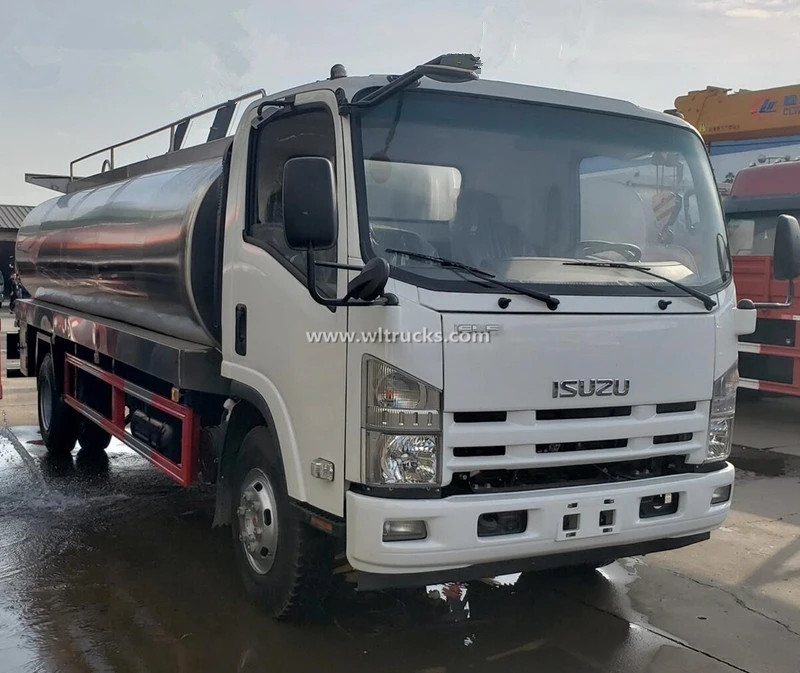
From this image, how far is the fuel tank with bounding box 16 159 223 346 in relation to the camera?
4508 mm

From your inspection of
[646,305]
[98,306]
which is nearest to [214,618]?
[646,305]

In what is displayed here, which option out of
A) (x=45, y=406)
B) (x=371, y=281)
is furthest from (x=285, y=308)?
(x=45, y=406)

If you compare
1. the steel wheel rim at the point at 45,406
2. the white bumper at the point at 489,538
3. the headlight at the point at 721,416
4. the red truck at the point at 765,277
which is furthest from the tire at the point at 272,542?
the red truck at the point at 765,277

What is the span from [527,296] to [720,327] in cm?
105

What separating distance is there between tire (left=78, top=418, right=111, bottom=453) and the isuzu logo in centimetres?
550

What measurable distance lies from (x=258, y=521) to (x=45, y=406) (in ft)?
15.5

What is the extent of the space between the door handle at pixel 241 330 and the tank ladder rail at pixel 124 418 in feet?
2.23

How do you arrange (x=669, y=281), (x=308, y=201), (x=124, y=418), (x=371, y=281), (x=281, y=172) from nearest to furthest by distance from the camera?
(x=371, y=281) → (x=308, y=201) → (x=669, y=281) → (x=281, y=172) → (x=124, y=418)

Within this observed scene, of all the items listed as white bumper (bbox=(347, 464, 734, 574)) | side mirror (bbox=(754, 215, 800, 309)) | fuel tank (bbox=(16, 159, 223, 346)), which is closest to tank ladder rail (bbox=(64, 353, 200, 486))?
fuel tank (bbox=(16, 159, 223, 346))

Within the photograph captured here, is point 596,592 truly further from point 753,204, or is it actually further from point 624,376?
point 753,204

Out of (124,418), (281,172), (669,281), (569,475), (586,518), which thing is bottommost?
(124,418)

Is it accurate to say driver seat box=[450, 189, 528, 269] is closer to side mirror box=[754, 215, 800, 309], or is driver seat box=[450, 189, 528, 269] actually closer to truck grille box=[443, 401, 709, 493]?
truck grille box=[443, 401, 709, 493]

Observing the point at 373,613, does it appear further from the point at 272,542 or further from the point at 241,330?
the point at 241,330

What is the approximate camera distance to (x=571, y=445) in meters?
3.49
